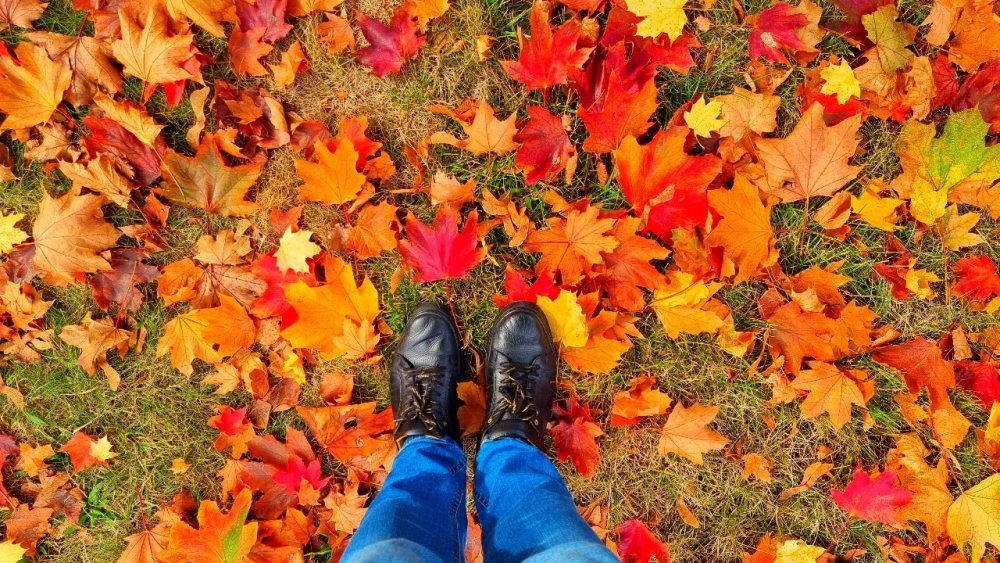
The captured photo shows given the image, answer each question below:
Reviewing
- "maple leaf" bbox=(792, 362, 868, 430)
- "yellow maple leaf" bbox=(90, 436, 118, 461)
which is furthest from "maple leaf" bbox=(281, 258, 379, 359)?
"maple leaf" bbox=(792, 362, 868, 430)

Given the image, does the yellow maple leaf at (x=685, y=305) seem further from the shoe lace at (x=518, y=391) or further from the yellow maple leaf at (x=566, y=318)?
the shoe lace at (x=518, y=391)

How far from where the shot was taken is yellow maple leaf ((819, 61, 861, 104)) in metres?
1.89

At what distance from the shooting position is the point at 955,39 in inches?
74.9

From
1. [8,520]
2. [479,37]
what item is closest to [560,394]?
[479,37]

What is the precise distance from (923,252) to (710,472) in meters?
1.13

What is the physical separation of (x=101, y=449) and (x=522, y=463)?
1.65 m

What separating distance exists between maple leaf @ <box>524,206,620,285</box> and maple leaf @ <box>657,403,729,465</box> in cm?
66

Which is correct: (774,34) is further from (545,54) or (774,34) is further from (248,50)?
(248,50)

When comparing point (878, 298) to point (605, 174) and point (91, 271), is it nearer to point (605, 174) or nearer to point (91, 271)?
point (605, 174)

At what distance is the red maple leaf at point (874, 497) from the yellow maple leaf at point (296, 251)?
2132mm

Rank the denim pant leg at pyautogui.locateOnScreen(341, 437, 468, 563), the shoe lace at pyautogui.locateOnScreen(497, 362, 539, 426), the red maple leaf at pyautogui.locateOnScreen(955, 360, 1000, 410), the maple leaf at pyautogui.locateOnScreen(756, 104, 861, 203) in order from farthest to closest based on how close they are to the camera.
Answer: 1. the red maple leaf at pyautogui.locateOnScreen(955, 360, 1000, 410)
2. the shoe lace at pyautogui.locateOnScreen(497, 362, 539, 426)
3. the maple leaf at pyautogui.locateOnScreen(756, 104, 861, 203)
4. the denim pant leg at pyautogui.locateOnScreen(341, 437, 468, 563)

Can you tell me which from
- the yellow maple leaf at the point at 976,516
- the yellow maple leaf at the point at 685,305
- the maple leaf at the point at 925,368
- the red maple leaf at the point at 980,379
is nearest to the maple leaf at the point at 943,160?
the maple leaf at the point at 925,368

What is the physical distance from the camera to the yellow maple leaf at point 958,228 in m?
1.94

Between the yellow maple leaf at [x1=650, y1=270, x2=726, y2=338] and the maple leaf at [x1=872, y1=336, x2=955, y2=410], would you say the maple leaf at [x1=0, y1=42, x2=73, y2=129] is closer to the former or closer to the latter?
the yellow maple leaf at [x1=650, y1=270, x2=726, y2=338]
